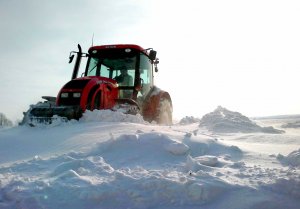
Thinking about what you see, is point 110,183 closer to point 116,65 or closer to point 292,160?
point 292,160

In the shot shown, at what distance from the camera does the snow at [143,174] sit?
8.54 ft

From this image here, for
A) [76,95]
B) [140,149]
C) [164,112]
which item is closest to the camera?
[140,149]

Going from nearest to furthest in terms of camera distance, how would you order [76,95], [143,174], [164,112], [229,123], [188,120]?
1. [143,174]
2. [76,95]
3. [229,123]
4. [164,112]
5. [188,120]

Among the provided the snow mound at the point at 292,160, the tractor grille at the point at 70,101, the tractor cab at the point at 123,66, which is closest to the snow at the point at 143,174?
the snow mound at the point at 292,160

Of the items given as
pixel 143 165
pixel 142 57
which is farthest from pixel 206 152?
pixel 142 57

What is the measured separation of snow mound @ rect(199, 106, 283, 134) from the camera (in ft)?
24.7

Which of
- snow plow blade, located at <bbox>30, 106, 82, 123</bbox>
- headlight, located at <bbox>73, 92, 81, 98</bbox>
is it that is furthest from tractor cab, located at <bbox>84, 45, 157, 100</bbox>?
snow plow blade, located at <bbox>30, 106, 82, 123</bbox>

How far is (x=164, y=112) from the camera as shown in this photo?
9.48 metres

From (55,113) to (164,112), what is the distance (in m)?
3.75

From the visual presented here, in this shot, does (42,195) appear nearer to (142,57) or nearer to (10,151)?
(10,151)

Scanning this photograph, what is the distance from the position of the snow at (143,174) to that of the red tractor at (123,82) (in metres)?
2.51

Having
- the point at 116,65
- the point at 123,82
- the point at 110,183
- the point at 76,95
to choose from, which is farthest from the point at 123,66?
the point at 110,183

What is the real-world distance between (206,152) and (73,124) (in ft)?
10.1

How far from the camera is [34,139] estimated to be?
5227mm
